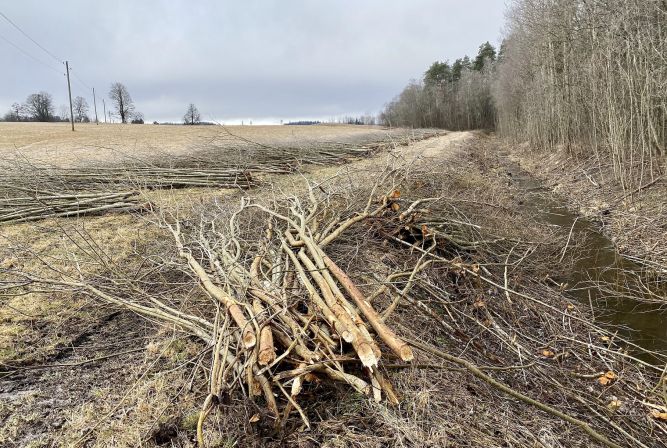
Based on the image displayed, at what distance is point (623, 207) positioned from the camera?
8320mm

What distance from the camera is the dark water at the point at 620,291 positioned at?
4480 mm

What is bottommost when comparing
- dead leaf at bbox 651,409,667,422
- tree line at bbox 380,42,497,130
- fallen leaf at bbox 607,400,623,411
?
dead leaf at bbox 651,409,667,422

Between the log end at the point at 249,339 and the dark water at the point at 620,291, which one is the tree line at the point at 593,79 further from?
the log end at the point at 249,339


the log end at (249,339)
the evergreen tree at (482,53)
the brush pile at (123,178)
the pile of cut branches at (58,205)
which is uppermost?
the evergreen tree at (482,53)

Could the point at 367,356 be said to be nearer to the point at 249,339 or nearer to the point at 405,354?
the point at 405,354

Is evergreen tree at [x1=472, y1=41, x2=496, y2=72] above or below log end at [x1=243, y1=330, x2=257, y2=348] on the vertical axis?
above

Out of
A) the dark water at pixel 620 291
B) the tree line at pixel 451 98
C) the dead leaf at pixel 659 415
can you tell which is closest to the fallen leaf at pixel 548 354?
the dead leaf at pixel 659 415

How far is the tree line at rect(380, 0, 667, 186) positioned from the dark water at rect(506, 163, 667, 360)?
8.78 ft

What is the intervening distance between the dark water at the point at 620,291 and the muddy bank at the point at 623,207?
0.20 meters

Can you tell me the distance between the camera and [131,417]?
2557mm

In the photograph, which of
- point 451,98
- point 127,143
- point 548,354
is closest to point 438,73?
point 451,98

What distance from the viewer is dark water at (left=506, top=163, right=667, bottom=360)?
4480 mm

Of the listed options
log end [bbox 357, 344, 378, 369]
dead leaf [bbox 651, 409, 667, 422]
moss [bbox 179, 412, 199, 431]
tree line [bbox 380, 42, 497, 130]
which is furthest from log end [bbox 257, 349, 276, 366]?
tree line [bbox 380, 42, 497, 130]

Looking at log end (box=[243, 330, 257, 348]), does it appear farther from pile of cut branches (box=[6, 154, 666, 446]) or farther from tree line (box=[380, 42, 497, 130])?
tree line (box=[380, 42, 497, 130])
